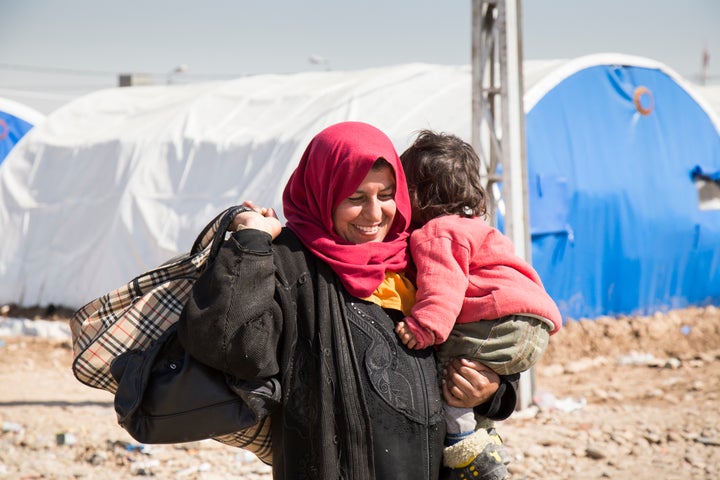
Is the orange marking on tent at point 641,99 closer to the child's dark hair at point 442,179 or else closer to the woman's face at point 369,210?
the child's dark hair at point 442,179

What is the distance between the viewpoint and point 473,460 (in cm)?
215

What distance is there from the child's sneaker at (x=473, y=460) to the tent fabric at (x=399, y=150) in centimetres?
611

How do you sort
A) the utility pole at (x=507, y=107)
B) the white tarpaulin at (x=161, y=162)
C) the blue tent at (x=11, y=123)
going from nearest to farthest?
the utility pole at (x=507, y=107) → the white tarpaulin at (x=161, y=162) → the blue tent at (x=11, y=123)

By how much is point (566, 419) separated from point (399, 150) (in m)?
3.25

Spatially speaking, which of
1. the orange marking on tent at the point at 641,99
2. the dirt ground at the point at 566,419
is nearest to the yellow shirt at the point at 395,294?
the dirt ground at the point at 566,419

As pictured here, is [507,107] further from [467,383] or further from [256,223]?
[256,223]

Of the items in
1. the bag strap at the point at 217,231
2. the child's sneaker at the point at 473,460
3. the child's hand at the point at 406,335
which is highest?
the bag strap at the point at 217,231

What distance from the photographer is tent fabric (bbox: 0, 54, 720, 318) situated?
28.7 feet

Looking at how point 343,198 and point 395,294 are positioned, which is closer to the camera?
point 343,198

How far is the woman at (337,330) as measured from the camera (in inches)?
76.4

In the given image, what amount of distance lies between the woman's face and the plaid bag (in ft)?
0.87

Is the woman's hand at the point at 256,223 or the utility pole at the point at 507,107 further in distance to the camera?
the utility pole at the point at 507,107

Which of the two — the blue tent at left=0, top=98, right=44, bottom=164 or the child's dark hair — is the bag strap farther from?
the blue tent at left=0, top=98, right=44, bottom=164

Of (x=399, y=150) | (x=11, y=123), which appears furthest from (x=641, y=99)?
(x=11, y=123)
